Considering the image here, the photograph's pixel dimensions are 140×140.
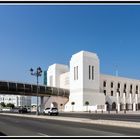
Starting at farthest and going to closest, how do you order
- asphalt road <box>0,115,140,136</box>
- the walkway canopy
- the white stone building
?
1. the walkway canopy
2. the white stone building
3. asphalt road <box>0,115,140,136</box>

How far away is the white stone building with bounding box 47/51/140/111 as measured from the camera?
122m

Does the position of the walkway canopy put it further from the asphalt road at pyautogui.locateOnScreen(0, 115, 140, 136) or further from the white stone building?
the asphalt road at pyautogui.locateOnScreen(0, 115, 140, 136)

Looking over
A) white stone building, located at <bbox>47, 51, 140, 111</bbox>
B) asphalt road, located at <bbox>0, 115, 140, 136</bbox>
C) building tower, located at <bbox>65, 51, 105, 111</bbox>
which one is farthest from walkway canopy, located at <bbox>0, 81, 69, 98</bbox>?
asphalt road, located at <bbox>0, 115, 140, 136</bbox>

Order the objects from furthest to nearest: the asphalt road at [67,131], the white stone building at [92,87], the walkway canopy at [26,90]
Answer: the walkway canopy at [26,90] → the white stone building at [92,87] → the asphalt road at [67,131]

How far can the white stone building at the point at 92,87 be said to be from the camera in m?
122

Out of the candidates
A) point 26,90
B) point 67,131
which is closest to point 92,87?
point 26,90

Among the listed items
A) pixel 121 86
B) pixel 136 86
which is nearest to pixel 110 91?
pixel 121 86

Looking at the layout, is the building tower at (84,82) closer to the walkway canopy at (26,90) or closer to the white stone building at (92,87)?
the white stone building at (92,87)

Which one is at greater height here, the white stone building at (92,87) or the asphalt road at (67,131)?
the white stone building at (92,87)

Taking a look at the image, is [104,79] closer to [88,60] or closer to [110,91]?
[110,91]

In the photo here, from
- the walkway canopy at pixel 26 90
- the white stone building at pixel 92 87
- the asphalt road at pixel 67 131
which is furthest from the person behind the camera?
the walkway canopy at pixel 26 90

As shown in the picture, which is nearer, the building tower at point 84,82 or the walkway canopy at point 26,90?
the building tower at point 84,82

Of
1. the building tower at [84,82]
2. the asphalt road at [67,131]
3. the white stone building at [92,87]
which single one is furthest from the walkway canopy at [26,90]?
the asphalt road at [67,131]

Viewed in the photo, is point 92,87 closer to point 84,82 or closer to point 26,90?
point 84,82
